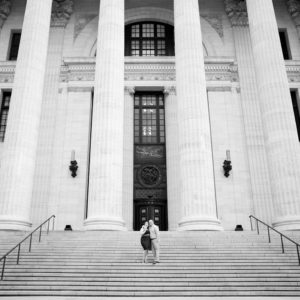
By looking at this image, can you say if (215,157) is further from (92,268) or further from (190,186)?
(92,268)

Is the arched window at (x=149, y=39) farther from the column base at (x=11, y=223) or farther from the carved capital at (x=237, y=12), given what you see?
the column base at (x=11, y=223)

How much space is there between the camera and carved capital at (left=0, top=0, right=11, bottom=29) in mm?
26703

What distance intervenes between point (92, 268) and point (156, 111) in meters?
15.5

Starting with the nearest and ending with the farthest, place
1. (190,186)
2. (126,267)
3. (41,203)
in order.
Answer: (126,267) < (190,186) < (41,203)

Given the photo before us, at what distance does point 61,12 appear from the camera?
1057 inches

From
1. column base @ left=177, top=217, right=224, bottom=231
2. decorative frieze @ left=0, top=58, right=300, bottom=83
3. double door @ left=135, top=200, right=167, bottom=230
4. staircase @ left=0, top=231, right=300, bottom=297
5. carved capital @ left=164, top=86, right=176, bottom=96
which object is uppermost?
decorative frieze @ left=0, top=58, right=300, bottom=83

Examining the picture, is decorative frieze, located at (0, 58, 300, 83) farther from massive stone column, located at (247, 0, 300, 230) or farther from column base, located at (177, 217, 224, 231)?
column base, located at (177, 217, 224, 231)

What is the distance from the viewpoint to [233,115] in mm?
24156

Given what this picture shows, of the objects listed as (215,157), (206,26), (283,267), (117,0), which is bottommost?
(283,267)

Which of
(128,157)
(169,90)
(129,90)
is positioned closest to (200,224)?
(128,157)

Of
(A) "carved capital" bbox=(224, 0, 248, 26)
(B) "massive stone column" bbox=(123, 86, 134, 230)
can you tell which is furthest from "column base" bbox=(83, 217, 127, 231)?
(A) "carved capital" bbox=(224, 0, 248, 26)

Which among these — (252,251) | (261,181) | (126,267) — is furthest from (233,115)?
(126,267)

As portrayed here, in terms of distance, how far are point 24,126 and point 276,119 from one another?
1333cm

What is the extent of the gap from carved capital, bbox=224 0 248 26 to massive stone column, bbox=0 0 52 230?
1377cm
